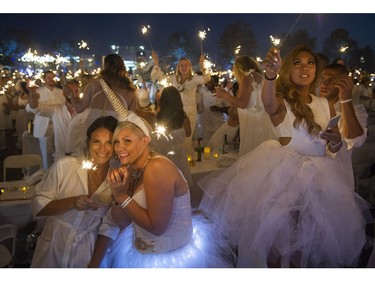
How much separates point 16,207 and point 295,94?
2877mm

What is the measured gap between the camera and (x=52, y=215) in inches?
104

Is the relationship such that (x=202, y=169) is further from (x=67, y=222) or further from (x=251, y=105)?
(x=67, y=222)

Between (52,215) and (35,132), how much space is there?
4.22 meters

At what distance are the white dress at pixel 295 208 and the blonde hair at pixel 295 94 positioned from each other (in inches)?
2.2

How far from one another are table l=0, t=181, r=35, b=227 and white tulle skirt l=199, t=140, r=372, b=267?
1.97 metres

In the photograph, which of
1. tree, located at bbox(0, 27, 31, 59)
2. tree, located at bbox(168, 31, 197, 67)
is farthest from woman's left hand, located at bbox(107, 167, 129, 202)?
tree, located at bbox(168, 31, 197, 67)

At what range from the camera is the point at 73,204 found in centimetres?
254

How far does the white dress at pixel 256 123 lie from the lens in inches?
176

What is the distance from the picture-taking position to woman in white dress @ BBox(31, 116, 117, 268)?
261cm

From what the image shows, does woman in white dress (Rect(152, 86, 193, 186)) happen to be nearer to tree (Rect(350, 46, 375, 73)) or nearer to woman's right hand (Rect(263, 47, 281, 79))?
woman's right hand (Rect(263, 47, 281, 79))

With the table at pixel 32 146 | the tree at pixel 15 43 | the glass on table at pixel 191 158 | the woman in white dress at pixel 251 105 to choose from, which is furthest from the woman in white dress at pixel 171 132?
the tree at pixel 15 43
